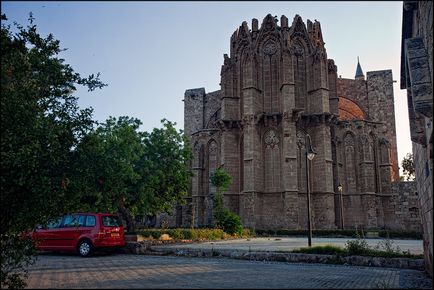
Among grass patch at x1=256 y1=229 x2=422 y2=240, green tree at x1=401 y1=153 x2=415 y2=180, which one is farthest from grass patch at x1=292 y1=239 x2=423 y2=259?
green tree at x1=401 y1=153 x2=415 y2=180

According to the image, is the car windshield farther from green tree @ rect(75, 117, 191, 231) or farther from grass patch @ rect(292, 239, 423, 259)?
grass patch @ rect(292, 239, 423, 259)

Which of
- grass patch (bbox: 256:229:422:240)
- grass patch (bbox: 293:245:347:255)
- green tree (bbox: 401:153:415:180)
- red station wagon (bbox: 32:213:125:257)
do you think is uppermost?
green tree (bbox: 401:153:415:180)

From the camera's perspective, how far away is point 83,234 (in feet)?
48.0

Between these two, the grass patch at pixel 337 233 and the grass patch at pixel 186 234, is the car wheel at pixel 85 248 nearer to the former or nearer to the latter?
the grass patch at pixel 186 234

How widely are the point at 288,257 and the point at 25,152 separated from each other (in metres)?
9.05

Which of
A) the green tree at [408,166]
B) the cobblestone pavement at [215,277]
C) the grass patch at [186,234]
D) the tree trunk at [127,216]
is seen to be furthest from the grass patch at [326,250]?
the green tree at [408,166]

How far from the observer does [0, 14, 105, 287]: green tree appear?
744 centimetres

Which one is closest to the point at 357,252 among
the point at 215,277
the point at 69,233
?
the point at 215,277

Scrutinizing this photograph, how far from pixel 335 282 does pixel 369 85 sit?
4461cm

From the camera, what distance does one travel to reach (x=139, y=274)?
939 cm

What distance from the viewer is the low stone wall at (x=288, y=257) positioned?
11.4 meters

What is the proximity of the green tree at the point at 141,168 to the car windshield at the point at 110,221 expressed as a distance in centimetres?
98

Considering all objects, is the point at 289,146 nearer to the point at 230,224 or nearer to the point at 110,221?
the point at 230,224

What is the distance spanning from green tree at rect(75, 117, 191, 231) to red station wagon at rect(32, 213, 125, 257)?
1151 millimetres
